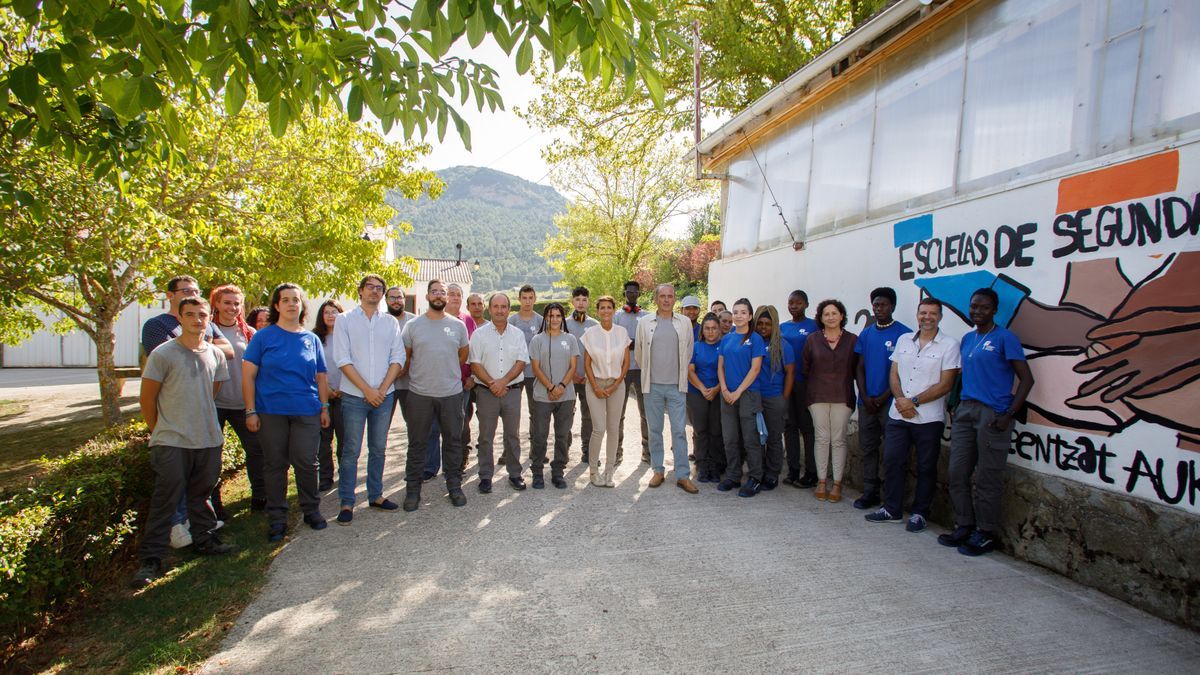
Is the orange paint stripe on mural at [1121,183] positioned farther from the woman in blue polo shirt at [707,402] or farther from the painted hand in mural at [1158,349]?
the woman in blue polo shirt at [707,402]

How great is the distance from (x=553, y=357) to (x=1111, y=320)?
4.53m

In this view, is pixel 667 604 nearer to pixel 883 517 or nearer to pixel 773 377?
pixel 883 517

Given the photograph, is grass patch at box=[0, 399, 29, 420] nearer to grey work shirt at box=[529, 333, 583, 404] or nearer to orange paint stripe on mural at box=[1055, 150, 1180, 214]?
grey work shirt at box=[529, 333, 583, 404]

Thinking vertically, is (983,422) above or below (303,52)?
below

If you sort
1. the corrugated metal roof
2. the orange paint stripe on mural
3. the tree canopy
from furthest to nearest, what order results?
the corrugated metal roof, the orange paint stripe on mural, the tree canopy

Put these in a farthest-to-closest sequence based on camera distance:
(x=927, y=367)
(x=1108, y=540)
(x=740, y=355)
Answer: (x=740, y=355) < (x=927, y=367) < (x=1108, y=540)

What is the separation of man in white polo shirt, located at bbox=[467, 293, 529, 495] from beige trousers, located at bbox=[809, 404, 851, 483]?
9.97 ft

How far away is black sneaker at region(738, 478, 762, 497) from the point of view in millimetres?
5922

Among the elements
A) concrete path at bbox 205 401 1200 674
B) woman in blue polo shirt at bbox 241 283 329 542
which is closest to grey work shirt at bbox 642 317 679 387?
concrete path at bbox 205 401 1200 674

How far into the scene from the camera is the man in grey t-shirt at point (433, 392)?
18.2 feet

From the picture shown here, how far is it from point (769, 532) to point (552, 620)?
2206 mm

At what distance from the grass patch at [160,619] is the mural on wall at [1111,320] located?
5.63 meters

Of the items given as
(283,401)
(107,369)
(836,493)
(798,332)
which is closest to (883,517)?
(836,493)

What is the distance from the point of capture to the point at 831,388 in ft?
19.2
